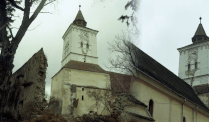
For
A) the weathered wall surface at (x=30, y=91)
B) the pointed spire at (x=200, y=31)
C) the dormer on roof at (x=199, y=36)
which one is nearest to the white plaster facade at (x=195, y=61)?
the dormer on roof at (x=199, y=36)

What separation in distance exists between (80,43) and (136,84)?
106ft

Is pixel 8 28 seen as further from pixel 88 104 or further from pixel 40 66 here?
pixel 88 104

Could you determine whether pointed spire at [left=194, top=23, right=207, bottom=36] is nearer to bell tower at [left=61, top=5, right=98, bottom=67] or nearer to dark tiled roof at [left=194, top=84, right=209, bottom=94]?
dark tiled roof at [left=194, top=84, right=209, bottom=94]

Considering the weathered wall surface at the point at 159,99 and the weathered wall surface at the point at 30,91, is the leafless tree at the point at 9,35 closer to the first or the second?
the weathered wall surface at the point at 30,91

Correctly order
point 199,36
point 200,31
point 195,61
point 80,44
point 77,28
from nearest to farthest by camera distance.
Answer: point 195,61, point 199,36, point 200,31, point 77,28, point 80,44

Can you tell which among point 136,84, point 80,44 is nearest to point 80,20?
point 80,44

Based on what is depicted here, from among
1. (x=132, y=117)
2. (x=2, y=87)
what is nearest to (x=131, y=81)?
(x=132, y=117)

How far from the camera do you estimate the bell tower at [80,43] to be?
146 feet

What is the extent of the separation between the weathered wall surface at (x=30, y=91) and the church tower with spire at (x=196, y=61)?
990 inches

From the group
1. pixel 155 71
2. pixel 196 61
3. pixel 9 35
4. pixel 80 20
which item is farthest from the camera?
pixel 80 20

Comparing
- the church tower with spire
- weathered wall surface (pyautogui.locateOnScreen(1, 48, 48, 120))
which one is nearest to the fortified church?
the church tower with spire

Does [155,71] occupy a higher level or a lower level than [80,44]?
lower

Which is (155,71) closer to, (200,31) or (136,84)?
(136,84)

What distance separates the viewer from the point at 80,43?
45.6 metres
